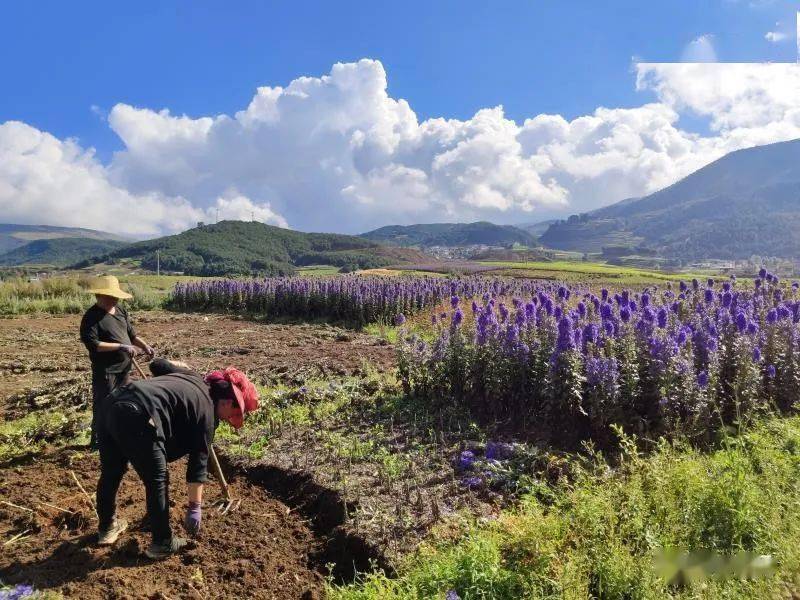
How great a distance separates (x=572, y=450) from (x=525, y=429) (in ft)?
2.10

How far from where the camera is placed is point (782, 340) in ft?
23.7

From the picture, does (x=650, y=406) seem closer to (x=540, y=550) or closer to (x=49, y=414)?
(x=540, y=550)

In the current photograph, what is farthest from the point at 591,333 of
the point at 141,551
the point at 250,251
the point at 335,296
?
the point at 250,251

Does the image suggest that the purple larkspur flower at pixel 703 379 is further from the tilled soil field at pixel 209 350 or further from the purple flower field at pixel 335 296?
the purple flower field at pixel 335 296

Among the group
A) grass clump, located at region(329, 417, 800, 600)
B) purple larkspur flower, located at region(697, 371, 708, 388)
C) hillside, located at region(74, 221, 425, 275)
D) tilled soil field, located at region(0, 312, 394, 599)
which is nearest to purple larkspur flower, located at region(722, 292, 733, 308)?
purple larkspur flower, located at region(697, 371, 708, 388)

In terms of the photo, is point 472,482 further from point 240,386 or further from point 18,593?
point 18,593

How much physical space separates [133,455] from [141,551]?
94cm

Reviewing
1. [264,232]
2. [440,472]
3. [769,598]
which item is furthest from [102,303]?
[264,232]

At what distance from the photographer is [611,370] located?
232 inches

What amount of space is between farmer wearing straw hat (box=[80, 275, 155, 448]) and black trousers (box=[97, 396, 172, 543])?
6.60ft

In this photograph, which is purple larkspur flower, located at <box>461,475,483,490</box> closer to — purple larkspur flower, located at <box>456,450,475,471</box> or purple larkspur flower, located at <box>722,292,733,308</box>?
purple larkspur flower, located at <box>456,450,475,471</box>

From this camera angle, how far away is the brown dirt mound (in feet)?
12.6

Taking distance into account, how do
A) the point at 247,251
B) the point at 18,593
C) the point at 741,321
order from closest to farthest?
the point at 18,593 → the point at 741,321 → the point at 247,251

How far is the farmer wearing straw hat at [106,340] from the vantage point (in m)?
5.74
